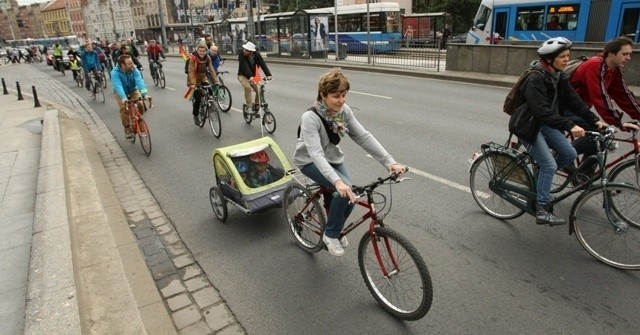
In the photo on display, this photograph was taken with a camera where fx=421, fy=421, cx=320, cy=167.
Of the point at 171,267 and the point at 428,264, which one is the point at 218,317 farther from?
the point at 428,264

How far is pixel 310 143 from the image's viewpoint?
10.7ft

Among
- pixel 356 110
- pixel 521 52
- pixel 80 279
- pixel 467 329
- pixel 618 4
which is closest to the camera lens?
pixel 467 329

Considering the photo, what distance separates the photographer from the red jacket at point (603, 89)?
435 centimetres

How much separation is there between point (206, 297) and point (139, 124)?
5.33m

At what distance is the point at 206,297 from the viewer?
361cm

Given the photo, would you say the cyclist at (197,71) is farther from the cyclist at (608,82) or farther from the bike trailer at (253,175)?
the cyclist at (608,82)

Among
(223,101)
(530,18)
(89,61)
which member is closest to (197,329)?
(223,101)

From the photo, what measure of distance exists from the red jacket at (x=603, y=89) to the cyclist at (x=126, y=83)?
708cm

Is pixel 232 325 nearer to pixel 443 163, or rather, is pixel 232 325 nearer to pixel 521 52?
pixel 443 163

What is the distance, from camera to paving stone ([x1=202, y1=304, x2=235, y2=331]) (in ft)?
10.6

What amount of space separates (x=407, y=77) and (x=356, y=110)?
7.46 m

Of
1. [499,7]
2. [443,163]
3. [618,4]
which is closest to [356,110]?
[443,163]

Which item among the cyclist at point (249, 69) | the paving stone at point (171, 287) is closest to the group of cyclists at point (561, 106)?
the paving stone at point (171, 287)

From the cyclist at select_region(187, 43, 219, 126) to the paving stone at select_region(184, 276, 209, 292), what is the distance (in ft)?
20.4
